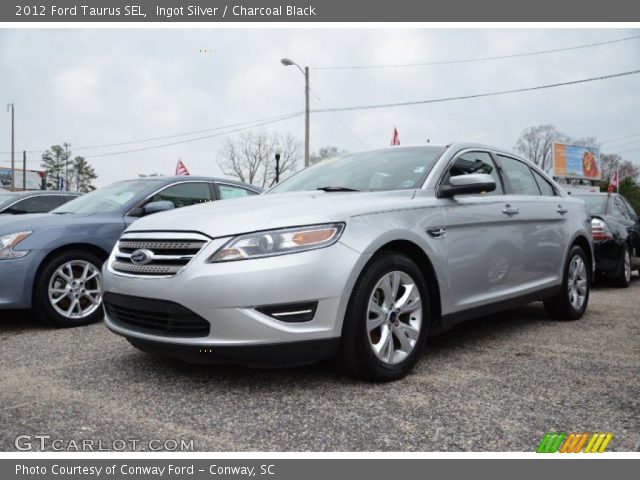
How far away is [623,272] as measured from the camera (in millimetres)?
7453

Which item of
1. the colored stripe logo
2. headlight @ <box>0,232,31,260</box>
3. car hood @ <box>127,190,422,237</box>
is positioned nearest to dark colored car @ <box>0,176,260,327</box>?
headlight @ <box>0,232,31,260</box>

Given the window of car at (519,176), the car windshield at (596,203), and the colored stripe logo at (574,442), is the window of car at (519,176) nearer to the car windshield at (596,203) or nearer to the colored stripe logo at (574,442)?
the colored stripe logo at (574,442)

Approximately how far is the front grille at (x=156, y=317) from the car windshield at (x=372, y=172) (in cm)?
138

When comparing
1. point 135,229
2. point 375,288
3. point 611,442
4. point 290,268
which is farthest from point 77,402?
point 611,442

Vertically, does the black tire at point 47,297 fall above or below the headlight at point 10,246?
below

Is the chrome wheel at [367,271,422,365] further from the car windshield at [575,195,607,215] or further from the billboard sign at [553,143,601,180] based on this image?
the billboard sign at [553,143,601,180]

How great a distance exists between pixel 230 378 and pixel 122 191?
3152 millimetres

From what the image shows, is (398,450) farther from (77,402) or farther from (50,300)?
(50,300)

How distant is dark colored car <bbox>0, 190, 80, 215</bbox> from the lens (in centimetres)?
814

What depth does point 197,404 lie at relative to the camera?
2721mm

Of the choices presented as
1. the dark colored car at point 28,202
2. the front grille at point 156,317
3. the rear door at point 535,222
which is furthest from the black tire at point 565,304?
the dark colored car at point 28,202

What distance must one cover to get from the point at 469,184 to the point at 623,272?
5123 mm

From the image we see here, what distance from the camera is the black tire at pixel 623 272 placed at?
738 centimetres

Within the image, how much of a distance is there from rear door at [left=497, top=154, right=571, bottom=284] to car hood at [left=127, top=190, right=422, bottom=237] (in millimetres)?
1270
